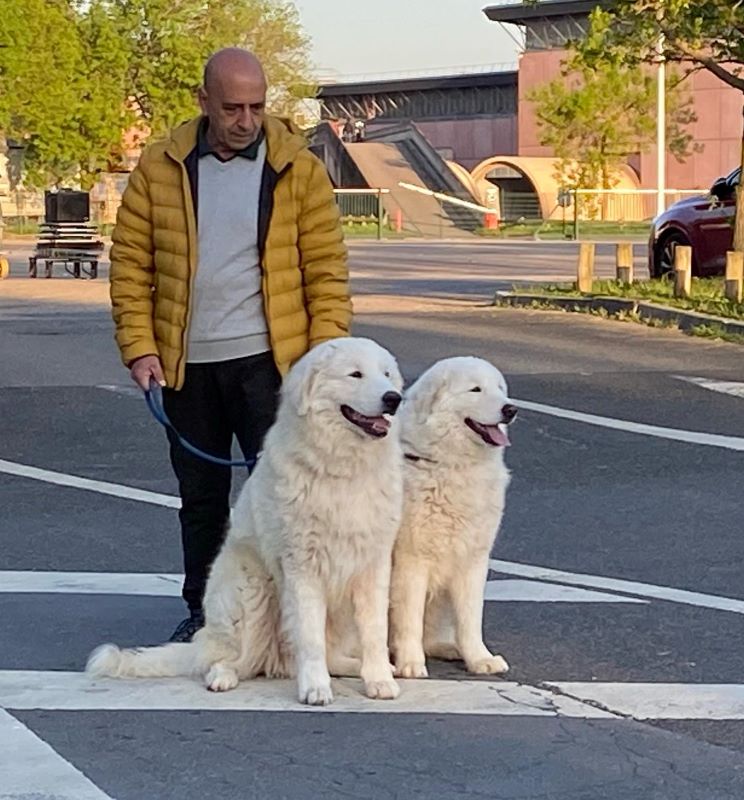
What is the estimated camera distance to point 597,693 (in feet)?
19.7

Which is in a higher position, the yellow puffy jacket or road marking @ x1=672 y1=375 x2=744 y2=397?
the yellow puffy jacket

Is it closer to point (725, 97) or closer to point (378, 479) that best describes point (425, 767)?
point (378, 479)

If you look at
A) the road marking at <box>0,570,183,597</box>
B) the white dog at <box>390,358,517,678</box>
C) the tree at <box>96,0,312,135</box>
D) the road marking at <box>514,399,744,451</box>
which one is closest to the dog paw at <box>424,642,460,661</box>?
the white dog at <box>390,358,517,678</box>

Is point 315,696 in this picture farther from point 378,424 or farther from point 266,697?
point 378,424

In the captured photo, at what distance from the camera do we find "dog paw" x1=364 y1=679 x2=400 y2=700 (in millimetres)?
5891

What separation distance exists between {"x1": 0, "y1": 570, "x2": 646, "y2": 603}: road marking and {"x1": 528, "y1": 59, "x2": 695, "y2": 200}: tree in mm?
54829

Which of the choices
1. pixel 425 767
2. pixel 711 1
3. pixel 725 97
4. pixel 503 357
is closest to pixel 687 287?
pixel 711 1

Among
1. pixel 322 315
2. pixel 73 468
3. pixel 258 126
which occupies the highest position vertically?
pixel 258 126

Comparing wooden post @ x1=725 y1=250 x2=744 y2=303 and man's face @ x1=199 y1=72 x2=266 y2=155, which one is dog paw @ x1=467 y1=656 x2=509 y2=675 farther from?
wooden post @ x1=725 y1=250 x2=744 y2=303

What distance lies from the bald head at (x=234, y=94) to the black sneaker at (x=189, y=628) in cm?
→ 188

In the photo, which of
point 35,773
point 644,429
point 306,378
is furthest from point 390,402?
point 644,429

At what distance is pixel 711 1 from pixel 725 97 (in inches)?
1997

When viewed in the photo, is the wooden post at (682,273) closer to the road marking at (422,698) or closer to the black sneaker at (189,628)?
the black sneaker at (189,628)

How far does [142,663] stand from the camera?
20.4 ft
